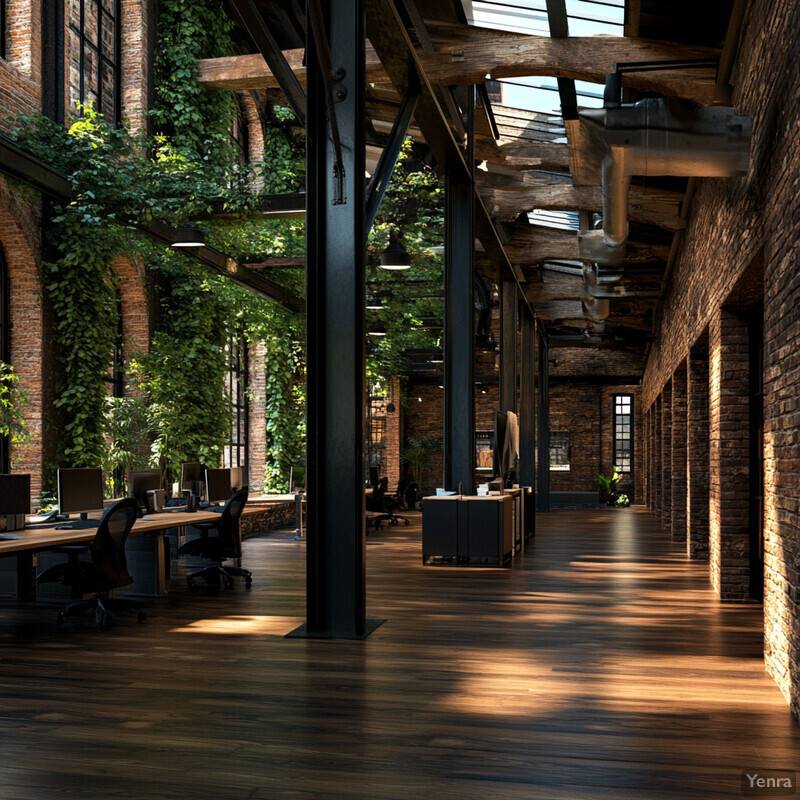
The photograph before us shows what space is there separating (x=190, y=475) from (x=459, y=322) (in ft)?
11.1

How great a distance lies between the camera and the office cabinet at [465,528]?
31.4 ft

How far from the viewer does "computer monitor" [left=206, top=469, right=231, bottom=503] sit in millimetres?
9641

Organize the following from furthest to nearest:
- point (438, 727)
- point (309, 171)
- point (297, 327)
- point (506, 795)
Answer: point (297, 327) < point (309, 171) < point (438, 727) < point (506, 795)

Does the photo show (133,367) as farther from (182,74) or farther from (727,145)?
(727,145)

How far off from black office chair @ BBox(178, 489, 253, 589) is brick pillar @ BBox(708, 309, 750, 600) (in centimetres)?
407

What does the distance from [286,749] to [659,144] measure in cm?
408

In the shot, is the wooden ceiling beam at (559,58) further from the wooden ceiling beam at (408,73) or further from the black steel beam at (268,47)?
the black steel beam at (268,47)

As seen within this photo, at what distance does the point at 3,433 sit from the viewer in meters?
8.45

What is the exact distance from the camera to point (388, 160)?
6.71 m

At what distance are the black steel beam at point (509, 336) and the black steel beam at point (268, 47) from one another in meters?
6.15

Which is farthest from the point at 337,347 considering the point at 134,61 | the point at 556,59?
the point at 134,61

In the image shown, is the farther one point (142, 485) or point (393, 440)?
point (393, 440)

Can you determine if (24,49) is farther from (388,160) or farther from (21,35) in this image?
(388,160)

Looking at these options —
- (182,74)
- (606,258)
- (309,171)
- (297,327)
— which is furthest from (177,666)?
(297,327)
